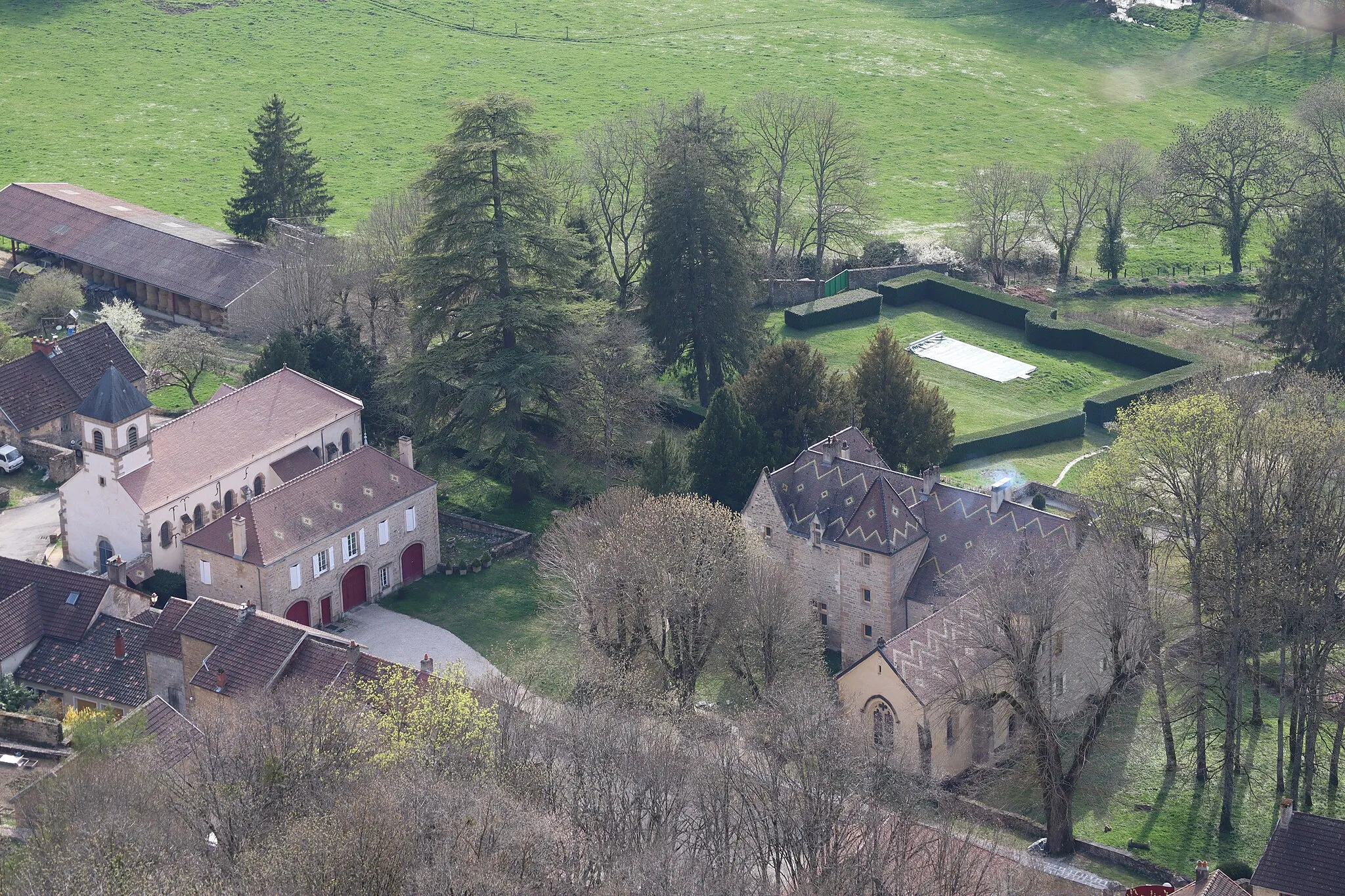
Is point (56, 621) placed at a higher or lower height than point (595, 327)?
lower

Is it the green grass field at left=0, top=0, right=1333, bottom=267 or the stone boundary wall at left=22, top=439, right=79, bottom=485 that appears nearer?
the stone boundary wall at left=22, top=439, right=79, bottom=485

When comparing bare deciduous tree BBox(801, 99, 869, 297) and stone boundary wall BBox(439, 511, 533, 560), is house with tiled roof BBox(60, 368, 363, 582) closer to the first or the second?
stone boundary wall BBox(439, 511, 533, 560)

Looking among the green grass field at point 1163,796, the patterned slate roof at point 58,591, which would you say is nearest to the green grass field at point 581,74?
the patterned slate roof at point 58,591

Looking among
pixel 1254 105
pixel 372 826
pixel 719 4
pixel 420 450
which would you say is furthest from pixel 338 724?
pixel 719 4

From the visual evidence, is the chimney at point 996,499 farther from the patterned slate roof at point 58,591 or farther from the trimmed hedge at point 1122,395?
the patterned slate roof at point 58,591

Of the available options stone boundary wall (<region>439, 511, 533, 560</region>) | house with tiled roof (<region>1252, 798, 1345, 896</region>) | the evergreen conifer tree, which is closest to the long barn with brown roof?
stone boundary wall (<region>439, 511, 533, 560</region>)

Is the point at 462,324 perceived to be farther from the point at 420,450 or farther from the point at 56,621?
the point at 56,621
